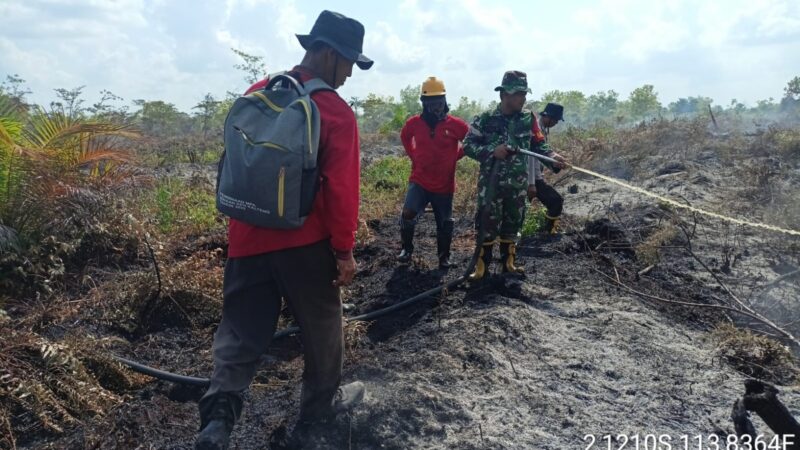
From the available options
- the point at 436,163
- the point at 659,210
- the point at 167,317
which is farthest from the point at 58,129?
the point at 659,210

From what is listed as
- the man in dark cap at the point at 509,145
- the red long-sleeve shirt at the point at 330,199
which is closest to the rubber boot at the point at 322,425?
the red long-sleeve shirt at the point at 330,199

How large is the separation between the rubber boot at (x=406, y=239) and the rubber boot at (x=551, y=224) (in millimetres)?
2116

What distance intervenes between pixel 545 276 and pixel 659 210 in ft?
9.96

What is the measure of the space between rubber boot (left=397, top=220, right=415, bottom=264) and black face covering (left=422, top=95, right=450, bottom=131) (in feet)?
3.33

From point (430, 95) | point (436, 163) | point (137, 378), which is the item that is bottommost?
point (137, 378)

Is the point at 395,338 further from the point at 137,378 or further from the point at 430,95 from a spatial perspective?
the point at 430,95

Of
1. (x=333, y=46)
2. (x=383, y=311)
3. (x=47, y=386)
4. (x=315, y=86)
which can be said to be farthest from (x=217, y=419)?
(x=383, y=311)

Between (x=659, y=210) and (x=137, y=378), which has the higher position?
(x=659, y=210)

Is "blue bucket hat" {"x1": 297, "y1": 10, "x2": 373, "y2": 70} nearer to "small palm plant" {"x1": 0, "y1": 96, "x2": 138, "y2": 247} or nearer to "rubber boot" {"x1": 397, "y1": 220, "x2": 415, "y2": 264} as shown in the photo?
"rubber boot" {"x1": 397, "y1": 220, "x2": 415, "y2": 264}

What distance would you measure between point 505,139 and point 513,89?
0.44 m

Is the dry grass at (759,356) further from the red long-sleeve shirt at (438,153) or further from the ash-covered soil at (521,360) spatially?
the red long-sleeve shirt at (438,153)

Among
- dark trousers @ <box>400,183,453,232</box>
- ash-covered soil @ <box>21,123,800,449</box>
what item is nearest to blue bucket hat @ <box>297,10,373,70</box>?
ash-covered soil @ <box>21,123,800,449</box>

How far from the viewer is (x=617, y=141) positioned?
1517 centimetres

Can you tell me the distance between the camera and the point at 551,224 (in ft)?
26.8
